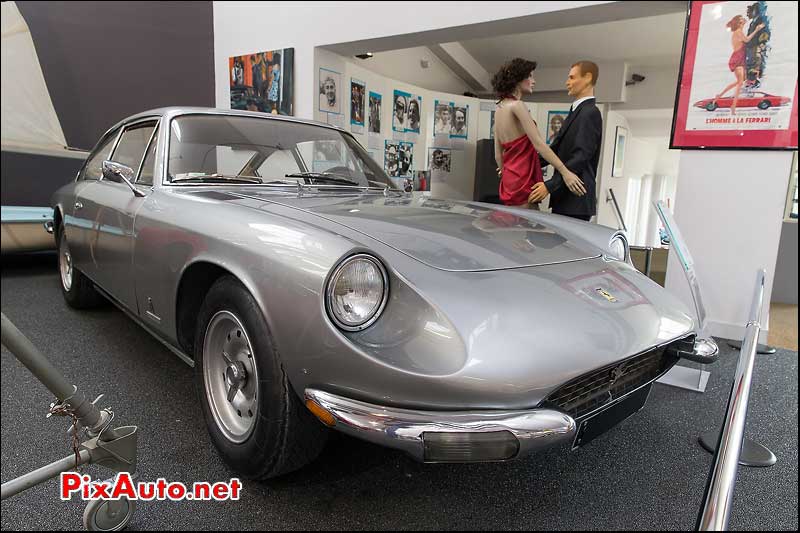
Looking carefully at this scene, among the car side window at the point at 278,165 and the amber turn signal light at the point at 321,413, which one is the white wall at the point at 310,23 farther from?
the amber turn signal light at the point at 321,413

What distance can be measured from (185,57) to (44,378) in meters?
5.34

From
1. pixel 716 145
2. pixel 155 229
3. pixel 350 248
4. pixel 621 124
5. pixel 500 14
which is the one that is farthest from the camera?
pixel 621 124

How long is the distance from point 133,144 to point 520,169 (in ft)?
6.84

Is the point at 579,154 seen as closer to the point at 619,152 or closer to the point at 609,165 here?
the point at 619,152

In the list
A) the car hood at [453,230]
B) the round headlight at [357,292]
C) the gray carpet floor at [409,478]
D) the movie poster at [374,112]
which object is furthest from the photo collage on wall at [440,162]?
the round headlight at [357,292]

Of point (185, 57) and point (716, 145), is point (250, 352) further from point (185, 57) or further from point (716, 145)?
point (185, 57)

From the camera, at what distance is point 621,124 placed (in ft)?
22.8

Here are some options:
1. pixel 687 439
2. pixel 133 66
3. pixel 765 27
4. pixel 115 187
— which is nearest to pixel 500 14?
pixel 765 27

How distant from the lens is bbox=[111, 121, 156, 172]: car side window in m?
2.19

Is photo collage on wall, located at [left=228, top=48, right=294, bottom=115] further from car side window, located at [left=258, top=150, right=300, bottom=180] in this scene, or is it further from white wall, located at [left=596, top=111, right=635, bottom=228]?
white wall, located at [left=596, top=111, right=635, bottom=228]

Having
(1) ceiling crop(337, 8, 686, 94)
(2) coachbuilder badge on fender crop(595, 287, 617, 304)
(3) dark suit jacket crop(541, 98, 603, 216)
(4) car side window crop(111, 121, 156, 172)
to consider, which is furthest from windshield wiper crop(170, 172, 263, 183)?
(1) ceiling crop(337, 8, 686, 94)

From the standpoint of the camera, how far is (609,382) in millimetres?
1266

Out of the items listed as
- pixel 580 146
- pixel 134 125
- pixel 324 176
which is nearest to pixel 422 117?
pixel 580 146

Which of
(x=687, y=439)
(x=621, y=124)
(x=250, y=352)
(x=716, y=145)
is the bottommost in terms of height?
(x=687, y=439)
